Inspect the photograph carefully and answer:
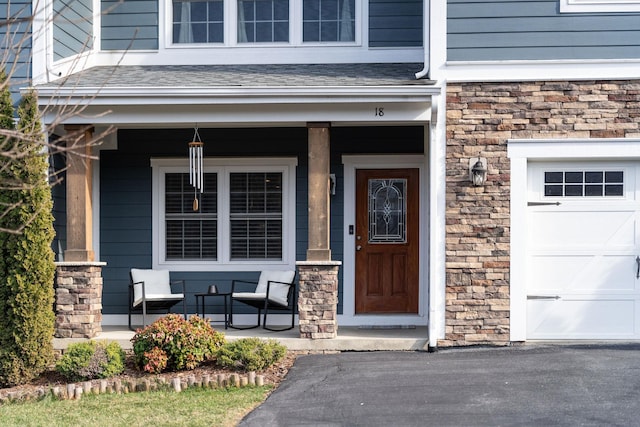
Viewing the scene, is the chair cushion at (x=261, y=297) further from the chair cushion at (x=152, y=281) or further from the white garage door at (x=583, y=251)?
the white garage door at (x=583, y=251)

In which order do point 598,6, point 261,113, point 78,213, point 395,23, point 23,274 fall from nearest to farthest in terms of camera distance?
point 23,274 → point 598,6 → point 261,113 → point 78,213 → point 395,23

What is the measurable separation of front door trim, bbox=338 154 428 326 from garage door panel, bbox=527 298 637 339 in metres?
1.69

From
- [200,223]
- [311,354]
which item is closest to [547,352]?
[311,354]

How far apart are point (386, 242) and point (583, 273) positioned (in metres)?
2.54

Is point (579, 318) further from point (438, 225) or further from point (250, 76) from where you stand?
point (250, 76)

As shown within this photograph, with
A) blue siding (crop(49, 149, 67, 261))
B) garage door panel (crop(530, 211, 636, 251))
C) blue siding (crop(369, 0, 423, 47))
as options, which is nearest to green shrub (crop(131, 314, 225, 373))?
blue siding (crop(49, 149, 67, 261))

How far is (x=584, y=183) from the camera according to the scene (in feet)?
31.0

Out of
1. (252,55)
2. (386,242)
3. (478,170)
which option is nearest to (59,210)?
(252,55)

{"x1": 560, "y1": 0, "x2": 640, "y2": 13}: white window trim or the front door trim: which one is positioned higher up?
{"x1": 560, "y1": 0, "x2": 640, "y2": 13}: white window trim

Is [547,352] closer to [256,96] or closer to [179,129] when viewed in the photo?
[256,96]

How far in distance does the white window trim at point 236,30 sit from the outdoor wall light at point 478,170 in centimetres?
250

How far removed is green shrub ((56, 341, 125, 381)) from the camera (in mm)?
8539

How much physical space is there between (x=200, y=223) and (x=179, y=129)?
122 centimetres

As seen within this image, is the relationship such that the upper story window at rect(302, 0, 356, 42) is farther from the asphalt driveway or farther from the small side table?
the asphalt driveway
